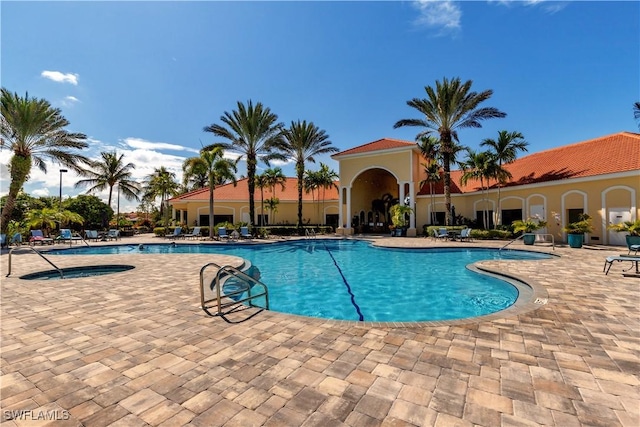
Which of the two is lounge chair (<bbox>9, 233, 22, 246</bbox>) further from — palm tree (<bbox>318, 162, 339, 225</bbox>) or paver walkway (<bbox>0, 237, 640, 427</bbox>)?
palm tree (<bbox>318, 162, 339, 225</bbox>)

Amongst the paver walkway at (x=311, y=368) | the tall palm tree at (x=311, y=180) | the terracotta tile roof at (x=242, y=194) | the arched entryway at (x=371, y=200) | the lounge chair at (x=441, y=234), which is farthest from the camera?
the tall palm tree at (x=311, y=180)

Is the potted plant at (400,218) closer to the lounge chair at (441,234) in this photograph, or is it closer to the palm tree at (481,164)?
the lounge chair at (441,234)

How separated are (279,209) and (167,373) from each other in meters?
31.9

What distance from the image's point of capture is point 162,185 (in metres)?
37.3

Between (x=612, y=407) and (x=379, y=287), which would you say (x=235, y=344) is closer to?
(x=612, y=407)

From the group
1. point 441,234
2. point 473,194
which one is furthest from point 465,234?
point 473,194

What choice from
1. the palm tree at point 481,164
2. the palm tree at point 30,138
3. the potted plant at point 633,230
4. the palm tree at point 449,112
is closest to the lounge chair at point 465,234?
the palm tree at point 449,112

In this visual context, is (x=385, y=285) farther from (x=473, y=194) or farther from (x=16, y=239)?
(x=16, y=239)

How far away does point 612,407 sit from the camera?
268 centimetres

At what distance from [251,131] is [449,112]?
15743 mm

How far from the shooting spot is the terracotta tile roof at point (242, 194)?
106 ft

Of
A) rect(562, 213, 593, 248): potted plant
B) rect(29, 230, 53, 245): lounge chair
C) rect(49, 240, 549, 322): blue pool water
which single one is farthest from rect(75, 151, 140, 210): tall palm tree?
rect(562, 213, 593, 248): potted plant

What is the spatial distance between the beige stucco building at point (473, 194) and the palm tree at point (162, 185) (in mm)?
3243

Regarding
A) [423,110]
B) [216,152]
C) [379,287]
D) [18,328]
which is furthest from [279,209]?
[18,328]
